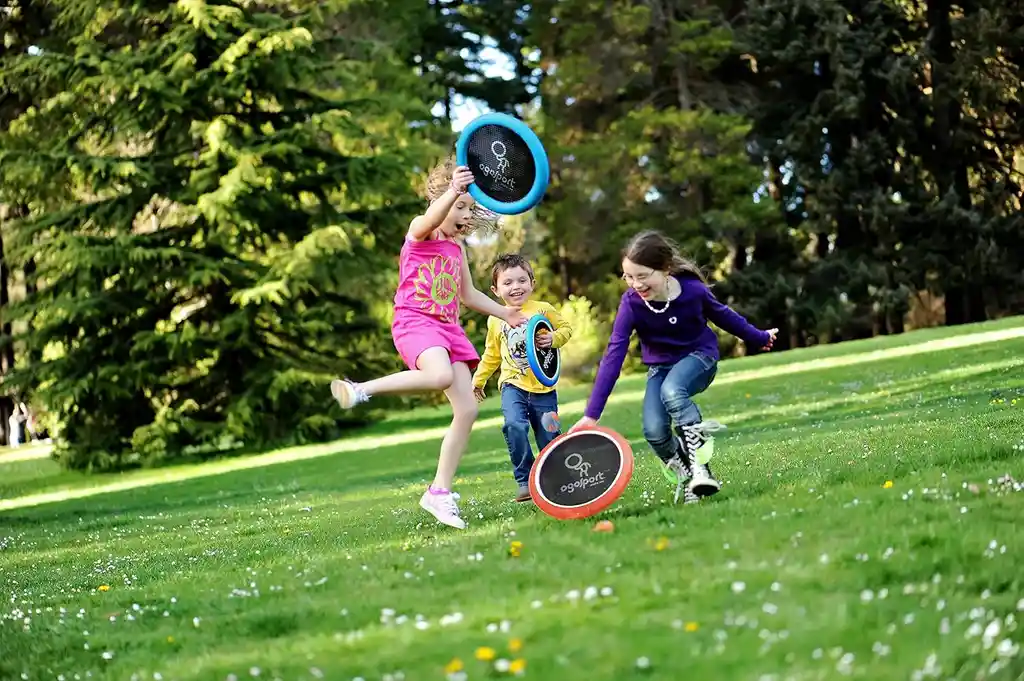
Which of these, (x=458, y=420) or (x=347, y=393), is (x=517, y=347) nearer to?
(x=458, y=420)

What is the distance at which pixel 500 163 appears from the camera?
8195 millimetres

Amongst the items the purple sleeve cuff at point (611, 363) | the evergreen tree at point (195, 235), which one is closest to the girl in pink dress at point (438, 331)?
the purple sleeve cuff at point (611, 363)

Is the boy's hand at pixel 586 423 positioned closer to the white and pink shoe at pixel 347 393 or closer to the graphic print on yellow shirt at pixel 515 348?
the white and pink shoe at pixel 347 393

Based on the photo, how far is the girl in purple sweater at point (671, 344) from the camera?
7488 mm

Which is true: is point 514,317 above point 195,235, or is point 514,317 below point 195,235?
below

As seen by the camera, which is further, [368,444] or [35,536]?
[368,444]

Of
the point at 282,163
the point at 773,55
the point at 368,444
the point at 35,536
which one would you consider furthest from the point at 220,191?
the point at 773,55

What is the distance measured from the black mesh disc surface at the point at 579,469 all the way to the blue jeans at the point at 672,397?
31cm

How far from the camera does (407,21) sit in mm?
40188

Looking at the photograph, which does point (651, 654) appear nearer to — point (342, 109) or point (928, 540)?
point (928, 540)

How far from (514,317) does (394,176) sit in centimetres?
1727

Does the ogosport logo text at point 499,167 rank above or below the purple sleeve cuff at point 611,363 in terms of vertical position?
above

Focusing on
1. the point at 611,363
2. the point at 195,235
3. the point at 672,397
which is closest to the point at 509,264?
the point at 611,363

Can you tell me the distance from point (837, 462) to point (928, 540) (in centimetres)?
325
